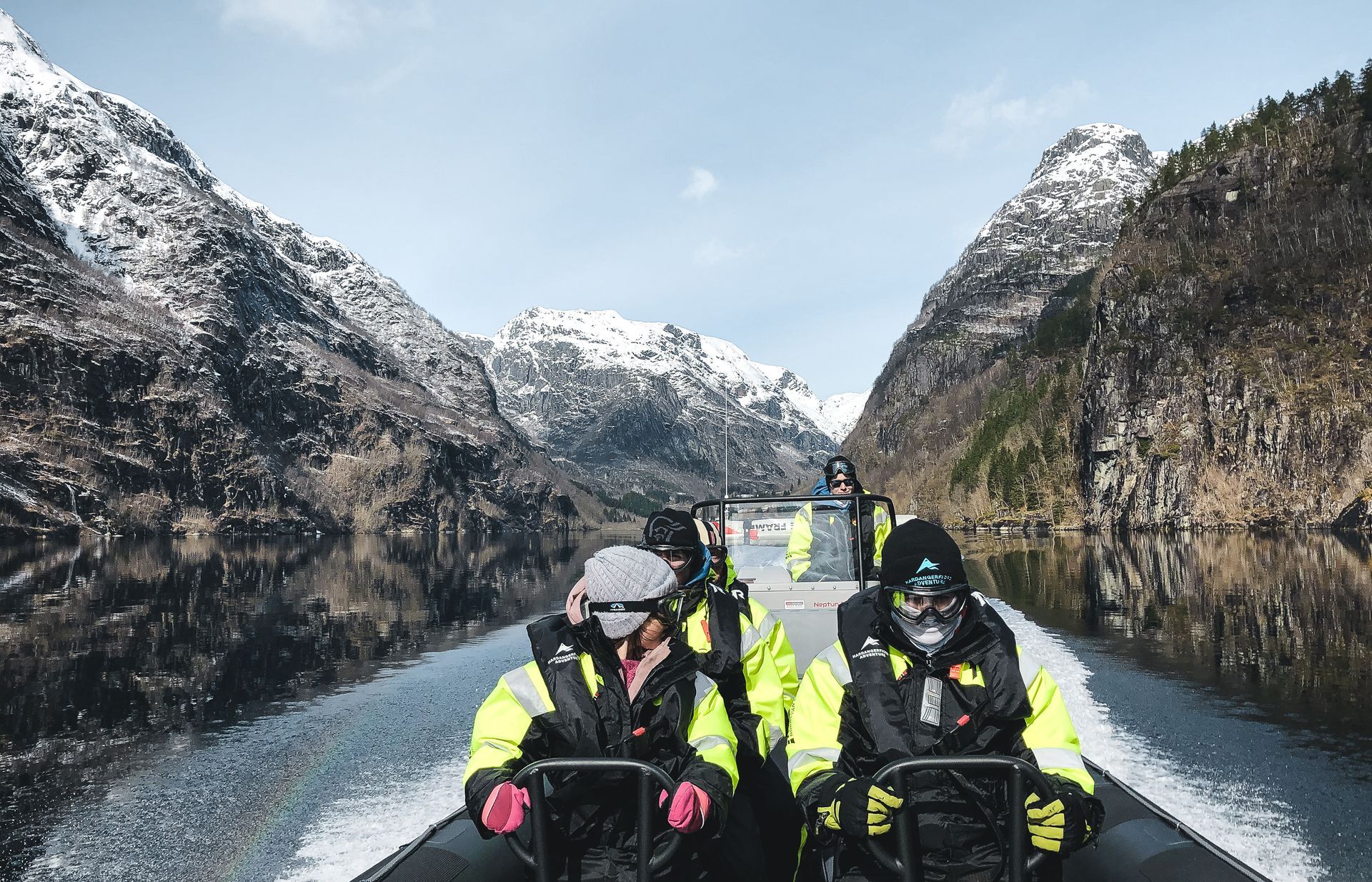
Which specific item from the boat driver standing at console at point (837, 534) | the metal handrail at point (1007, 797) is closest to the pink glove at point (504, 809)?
the metal handrail at point (1007, 797)

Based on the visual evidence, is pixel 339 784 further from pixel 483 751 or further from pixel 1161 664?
pixel 1161 664

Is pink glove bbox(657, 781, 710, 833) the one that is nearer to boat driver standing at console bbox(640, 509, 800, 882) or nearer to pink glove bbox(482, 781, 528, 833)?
pink glove bbox(482, 781, 528, 833)

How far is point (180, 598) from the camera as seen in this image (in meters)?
36.0

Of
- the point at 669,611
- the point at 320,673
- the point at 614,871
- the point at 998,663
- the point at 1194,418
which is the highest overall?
the point at 1194,418

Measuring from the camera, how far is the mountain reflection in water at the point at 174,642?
12.9m

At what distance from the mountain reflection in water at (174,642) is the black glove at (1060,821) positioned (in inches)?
394

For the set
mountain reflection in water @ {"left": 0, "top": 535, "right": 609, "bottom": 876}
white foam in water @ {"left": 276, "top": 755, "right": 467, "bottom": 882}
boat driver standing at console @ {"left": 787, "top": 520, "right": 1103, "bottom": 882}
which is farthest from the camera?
mountain reflection in water @ {"left": 0, "top": 535, "right": 609, "bottom": 876}

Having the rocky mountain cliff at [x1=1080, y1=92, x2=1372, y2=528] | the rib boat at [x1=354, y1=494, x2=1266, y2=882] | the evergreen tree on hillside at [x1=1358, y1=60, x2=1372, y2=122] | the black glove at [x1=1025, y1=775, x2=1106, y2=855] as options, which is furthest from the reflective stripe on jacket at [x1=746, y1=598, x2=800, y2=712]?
the evergreen tree on hillside at [x1=1358, y1=60, x2=1372, y2=122]

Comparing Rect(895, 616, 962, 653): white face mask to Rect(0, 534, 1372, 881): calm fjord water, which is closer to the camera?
Rect(895, 616, 962, 653): white face mask

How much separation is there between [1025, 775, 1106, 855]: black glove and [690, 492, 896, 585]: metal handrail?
5.16 m

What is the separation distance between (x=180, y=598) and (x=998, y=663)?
40.4 m

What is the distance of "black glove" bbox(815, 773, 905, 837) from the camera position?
3508 millimetres

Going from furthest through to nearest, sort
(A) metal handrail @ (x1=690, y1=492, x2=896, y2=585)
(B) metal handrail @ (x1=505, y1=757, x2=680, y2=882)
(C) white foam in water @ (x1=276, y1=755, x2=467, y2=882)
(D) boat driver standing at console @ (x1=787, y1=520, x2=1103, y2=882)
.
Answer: (A) metal handrail @ (x1=690, y1=492, x2=896, y2=585)
(C) white foam in water @ (x1=276, y1=755, x2=467, y2=882)
(D) boat driver standing at console @ (x1=787, y1=520, x2=1103, y2=882)
(B) metal handrail @ (x1=505, y1=757, x2=680, y2=882)

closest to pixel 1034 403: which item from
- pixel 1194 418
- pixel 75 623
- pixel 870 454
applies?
pixel 1194 418
